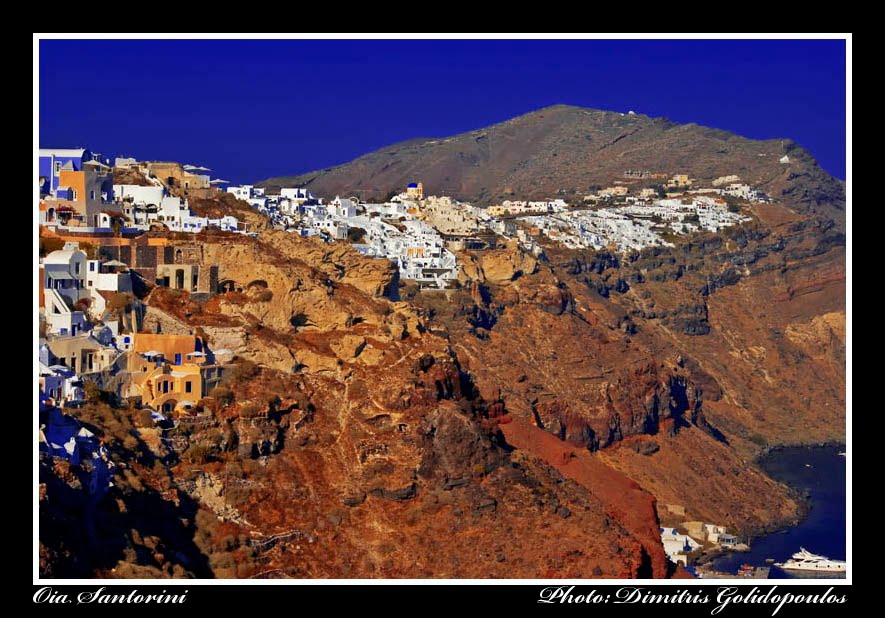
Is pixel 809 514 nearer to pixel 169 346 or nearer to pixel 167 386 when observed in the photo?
pixel 169 346

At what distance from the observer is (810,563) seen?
68312 millimetres

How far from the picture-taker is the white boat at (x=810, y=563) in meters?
66.8

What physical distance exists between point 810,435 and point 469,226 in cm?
1937

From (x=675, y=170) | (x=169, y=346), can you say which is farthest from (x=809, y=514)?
(x=675, y=170)

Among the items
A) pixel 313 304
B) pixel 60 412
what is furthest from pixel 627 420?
pixel 60 412

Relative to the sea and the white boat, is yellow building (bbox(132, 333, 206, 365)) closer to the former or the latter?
the sea

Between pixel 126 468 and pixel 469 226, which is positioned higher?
pixel 469 226

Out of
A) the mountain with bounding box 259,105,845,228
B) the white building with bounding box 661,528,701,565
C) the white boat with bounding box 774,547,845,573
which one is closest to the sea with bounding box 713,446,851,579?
the white boat with bounding box 774,547,845,573

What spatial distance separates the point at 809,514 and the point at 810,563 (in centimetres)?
1131

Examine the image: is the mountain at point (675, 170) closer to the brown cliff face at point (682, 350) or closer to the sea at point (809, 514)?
the brown cliff face at point (682, 350)

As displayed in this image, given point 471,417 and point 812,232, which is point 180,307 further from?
point 812,232

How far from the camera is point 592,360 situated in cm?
8256

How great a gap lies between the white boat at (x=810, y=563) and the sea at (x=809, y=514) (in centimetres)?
38

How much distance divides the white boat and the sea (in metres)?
0.38
